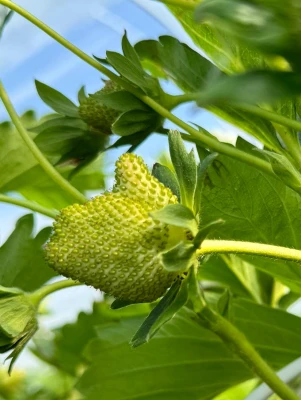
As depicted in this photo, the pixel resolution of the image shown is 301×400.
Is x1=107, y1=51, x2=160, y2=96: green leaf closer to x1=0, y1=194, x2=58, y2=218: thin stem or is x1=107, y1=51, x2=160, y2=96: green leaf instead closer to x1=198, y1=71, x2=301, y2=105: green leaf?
x1=0, y1=194, x2=58, y2=218: thin stem

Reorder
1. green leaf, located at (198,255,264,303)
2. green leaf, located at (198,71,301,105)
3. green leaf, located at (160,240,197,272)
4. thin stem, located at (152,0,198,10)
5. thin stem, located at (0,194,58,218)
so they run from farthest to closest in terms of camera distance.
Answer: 1. green leaf, located at (198,255,264,303)
2. thin stem, located at (0,194,58,218)
3. thin stem, located at (152,0,198,10)
4. green leaf, located at (160,240,197,272)
5. green leaf, located at (198,71,301,105)

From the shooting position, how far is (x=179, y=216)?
291 millimetres

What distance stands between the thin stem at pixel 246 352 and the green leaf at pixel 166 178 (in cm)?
6

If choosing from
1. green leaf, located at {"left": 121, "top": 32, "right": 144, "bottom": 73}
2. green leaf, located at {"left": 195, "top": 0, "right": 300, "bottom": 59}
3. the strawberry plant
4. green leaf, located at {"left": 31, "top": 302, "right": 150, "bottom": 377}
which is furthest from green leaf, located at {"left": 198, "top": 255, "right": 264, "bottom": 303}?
green leaf, located at {"left": 195, "top": 0, "right": 300, "bottom": 59}

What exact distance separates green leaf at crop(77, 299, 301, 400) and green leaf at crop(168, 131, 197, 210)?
23cm

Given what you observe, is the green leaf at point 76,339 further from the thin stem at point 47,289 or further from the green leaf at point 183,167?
the green leaf at point 183,167

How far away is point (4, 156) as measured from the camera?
0.63m

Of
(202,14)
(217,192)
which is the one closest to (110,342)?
(217,192)

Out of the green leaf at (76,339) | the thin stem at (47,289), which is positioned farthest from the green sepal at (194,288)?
the green leaf at (76,339)

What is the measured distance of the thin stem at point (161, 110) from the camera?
1.31ft

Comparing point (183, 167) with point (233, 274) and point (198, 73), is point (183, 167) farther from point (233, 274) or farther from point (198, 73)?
point (233, 274)

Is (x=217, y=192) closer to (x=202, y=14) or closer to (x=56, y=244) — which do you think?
(x=56, y=244)

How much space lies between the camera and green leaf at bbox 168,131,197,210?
1.02ft

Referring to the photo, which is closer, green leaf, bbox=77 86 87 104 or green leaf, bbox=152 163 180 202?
green leaf, bbox=152 163 180 202
